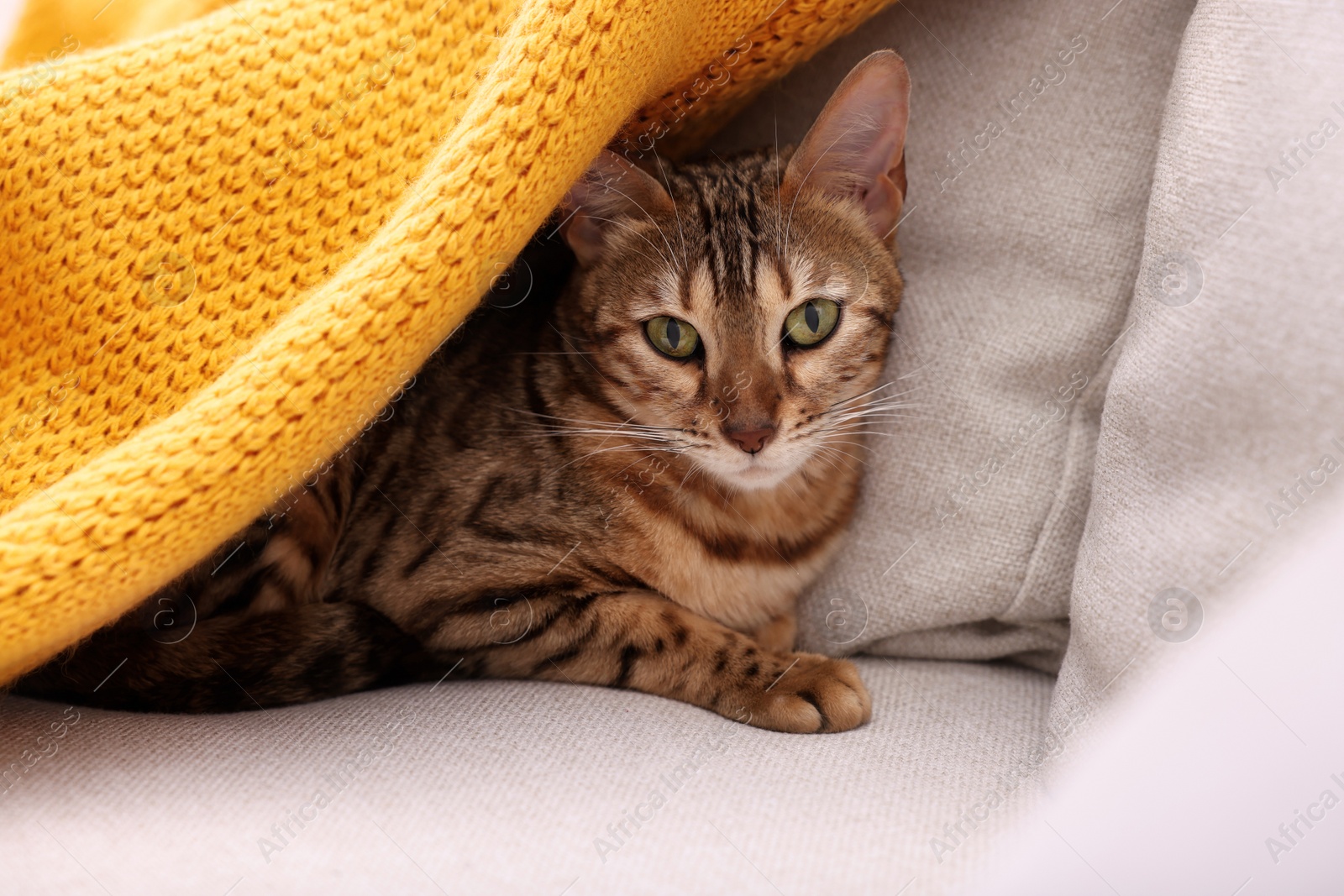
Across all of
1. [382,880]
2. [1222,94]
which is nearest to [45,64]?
[382,880]

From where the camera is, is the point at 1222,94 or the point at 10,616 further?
the point at 1222,94

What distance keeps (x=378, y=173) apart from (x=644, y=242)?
1.18 ft

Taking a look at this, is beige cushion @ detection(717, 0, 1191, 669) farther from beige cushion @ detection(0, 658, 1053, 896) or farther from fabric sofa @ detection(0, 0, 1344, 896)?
beige cushion @ detection(0, 658, 1053, 896)

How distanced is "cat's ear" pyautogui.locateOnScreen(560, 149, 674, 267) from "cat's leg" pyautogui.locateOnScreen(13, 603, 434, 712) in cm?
62

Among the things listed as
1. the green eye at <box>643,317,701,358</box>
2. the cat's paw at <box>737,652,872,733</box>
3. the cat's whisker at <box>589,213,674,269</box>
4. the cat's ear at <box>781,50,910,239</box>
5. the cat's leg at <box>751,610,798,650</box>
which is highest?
the cat's ear at <box>781,50,910,239</box>

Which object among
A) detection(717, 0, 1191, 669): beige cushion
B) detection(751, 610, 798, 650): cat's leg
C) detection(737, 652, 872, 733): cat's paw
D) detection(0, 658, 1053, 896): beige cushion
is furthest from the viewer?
detection(751, 610, 798, 650): cat's leg

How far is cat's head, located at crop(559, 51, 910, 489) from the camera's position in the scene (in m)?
1.16

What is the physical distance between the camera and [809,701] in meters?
1.10

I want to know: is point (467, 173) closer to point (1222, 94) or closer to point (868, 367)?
point (868, 367)

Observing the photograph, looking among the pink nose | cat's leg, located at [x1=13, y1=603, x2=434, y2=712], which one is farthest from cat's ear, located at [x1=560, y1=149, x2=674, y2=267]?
cat's leg, located at [x1=13, y1=603, x2=434, y2=712]

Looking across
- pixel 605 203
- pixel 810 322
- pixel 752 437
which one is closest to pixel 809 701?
pixel 752 437

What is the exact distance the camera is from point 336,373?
0.91 m

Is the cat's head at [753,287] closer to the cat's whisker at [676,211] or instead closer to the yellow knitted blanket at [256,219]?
the cat's whisker at [676,211]

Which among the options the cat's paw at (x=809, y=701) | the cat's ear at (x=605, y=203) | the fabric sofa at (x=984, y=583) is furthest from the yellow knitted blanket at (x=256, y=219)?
the cat's paw at (x=809, y=701)
